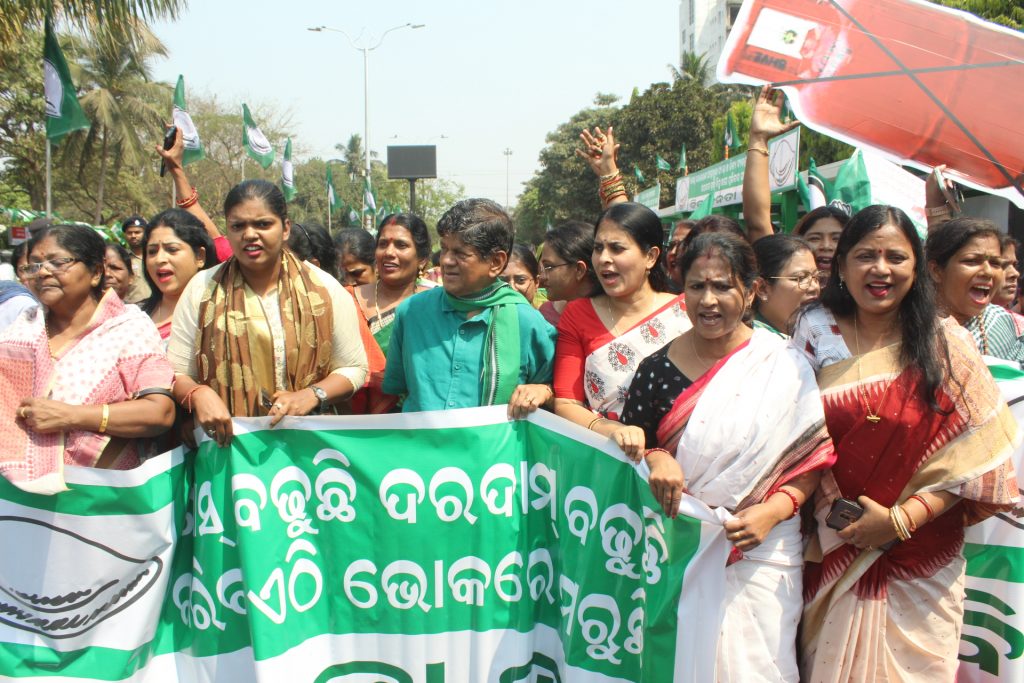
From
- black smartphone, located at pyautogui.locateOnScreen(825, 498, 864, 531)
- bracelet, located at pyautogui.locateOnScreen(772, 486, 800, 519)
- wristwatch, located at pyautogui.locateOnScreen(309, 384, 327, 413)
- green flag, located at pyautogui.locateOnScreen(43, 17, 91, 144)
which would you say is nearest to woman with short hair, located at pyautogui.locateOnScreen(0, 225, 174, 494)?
wristwatch, located at pyautogui.locateOnScreen(309, 384, 327, 413)

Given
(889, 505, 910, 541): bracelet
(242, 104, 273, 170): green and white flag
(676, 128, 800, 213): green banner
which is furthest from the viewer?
(242, 104, 273, 170): green and white flag

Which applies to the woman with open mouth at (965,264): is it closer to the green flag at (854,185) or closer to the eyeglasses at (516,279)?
the green flag at (854,185)

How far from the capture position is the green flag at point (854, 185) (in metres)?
4.36

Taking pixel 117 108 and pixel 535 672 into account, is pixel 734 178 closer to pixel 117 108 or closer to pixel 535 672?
pixel 535 672

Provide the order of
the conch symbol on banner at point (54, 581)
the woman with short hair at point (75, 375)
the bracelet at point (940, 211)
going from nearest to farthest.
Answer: the woman with short hair at point (75, 375) → the conch symbol on banner at point (54, 581) → the bracelet at point (940, 211)

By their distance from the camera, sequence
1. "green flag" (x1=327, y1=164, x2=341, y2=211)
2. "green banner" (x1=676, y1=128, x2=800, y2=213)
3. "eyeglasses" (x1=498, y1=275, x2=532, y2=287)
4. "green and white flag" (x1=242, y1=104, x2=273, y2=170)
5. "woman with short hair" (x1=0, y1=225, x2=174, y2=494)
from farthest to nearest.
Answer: "green flag" (x1=327, y1=164, x2=341, y2=211) < "green and white flag" (x1=242, y1=104, x2=273, y2=170) < "green banner" (x1=676, y1=128, x2=800, y2=213) < "eyeglasses" (x1=498, y1=275, x2=532, y2=287) < "woman with short hair" (x1=0, y1=225, x2=174, y2=494)

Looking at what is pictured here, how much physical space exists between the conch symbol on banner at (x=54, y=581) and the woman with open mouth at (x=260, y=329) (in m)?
0.57

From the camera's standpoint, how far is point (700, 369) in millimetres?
2410

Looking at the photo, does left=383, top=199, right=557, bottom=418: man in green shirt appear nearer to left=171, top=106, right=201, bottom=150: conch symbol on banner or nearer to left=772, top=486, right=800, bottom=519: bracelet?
left=772, top=486, right=800, bottom=519: bracelet

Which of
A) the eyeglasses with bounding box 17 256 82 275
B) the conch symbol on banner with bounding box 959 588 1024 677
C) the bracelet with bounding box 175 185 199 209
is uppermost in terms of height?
the bracelet with bounding box 175 185 199 209

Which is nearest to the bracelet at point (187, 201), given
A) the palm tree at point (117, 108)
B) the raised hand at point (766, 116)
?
the raised hand at point (766, 116)

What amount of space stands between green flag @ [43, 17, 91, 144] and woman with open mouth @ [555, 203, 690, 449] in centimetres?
998

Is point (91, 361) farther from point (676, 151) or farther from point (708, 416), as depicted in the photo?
point (676, 151)

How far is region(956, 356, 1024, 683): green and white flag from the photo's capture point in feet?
8.70
